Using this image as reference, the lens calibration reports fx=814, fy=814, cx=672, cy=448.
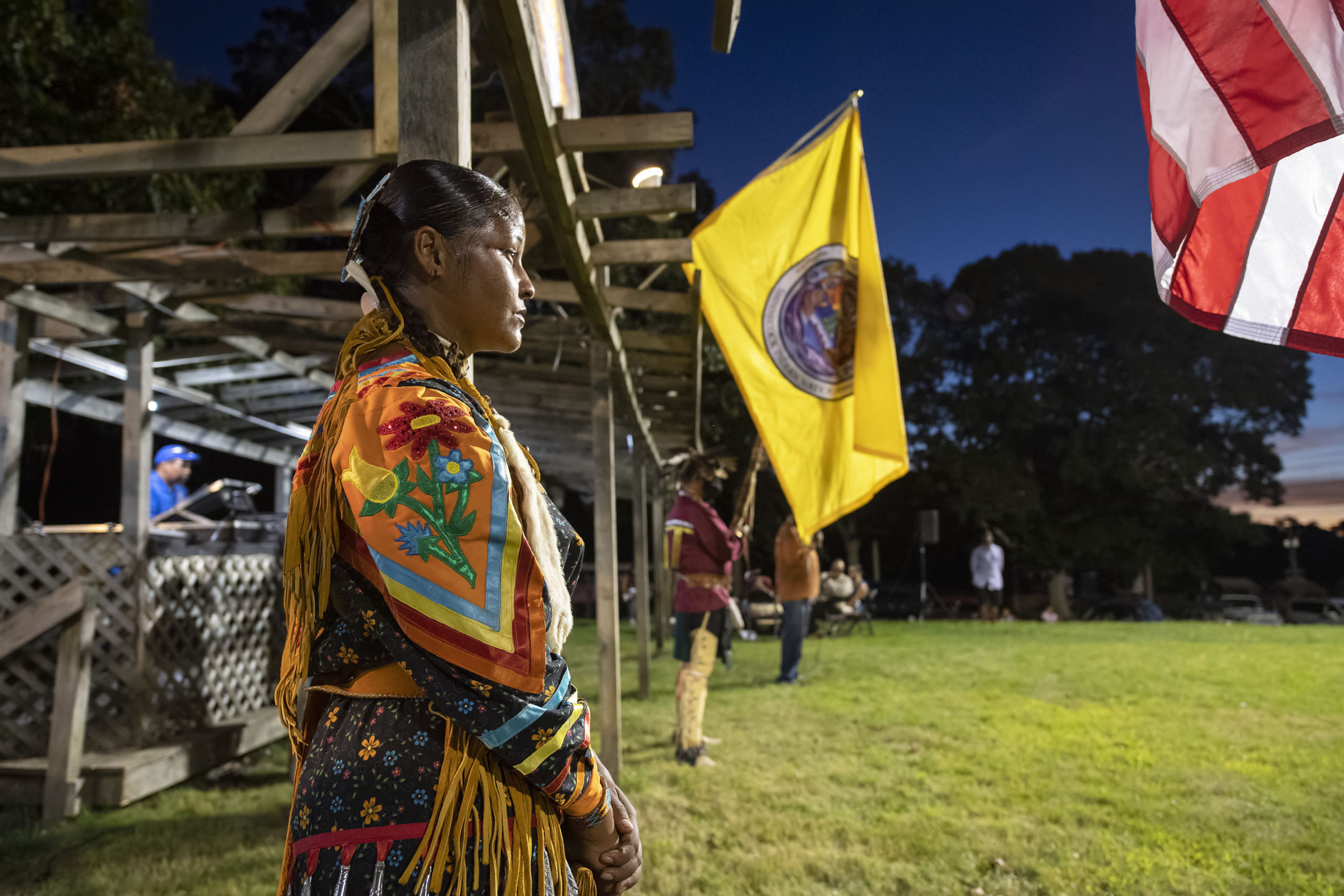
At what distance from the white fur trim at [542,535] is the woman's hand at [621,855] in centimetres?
22

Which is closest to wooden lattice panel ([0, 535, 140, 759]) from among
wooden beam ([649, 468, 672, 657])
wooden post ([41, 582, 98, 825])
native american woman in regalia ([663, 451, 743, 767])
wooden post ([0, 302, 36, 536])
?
wooden post ([41, 582, 98, 825])

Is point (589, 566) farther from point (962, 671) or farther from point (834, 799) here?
point (834, 799)

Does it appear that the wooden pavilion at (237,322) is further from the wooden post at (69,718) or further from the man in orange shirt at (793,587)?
the man in orange shirt at (793,587)

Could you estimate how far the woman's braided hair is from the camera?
1.31 m

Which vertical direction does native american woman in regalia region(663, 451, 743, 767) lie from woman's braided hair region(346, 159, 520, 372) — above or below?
below

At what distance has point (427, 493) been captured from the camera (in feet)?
3.49

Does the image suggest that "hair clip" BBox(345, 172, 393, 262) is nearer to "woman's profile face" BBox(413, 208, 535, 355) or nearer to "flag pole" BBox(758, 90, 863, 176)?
"woman's profile face" BBox(413, 208, 535, 355)

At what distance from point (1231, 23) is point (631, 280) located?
1366 centimetres

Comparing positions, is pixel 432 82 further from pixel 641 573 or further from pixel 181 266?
pixel 641 573

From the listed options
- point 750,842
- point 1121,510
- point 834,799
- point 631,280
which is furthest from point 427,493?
point 1121,510

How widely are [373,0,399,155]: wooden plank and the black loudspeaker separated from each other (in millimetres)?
18670

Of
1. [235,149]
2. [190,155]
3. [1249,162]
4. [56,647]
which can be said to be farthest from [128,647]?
[1249,162]

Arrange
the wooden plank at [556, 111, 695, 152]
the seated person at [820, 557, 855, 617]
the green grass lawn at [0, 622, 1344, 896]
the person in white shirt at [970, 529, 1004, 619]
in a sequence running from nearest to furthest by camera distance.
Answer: the wooden plank at [556, 111, 695, 152] < the green grass lawn at [0, 622, 1344, 896] < the seated person at [820, 557, 855, 617] < the person in white shirt at [970, 529, 1004, 619]

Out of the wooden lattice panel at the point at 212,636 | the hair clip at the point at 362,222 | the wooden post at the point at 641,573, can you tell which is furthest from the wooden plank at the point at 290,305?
the wooden post at the point at 641,573
